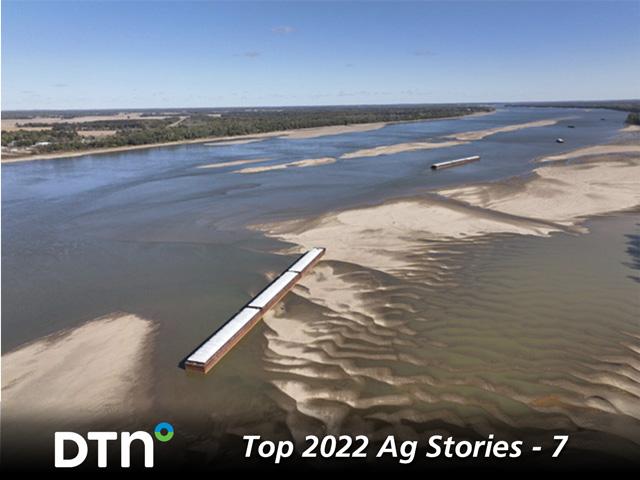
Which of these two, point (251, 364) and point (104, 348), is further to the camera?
point (104, 348)

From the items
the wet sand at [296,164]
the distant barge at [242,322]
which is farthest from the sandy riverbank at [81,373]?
the wet sand at [296,164]

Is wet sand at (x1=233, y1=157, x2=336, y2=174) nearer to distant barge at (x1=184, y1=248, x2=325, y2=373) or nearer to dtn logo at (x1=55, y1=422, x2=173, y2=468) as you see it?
distant barge at (x1=184, y1=248, x2=325, y2=373)

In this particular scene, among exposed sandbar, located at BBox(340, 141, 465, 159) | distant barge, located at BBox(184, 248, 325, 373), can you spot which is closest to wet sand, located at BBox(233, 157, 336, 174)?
exposed sandbar, located at BBox(340, 141, 465, 159)

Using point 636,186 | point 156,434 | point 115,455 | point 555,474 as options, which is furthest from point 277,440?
point 636,186

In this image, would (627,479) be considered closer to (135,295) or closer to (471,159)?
(135,295)

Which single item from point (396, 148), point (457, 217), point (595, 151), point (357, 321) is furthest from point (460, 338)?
point (396, 148)

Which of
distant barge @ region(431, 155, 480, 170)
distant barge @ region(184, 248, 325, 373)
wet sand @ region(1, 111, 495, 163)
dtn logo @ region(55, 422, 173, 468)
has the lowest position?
dtn logo @ region(55, 422, 173, 468)

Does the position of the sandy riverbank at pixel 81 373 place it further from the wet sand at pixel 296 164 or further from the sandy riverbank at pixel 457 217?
the wet sand at pixel 296 164
